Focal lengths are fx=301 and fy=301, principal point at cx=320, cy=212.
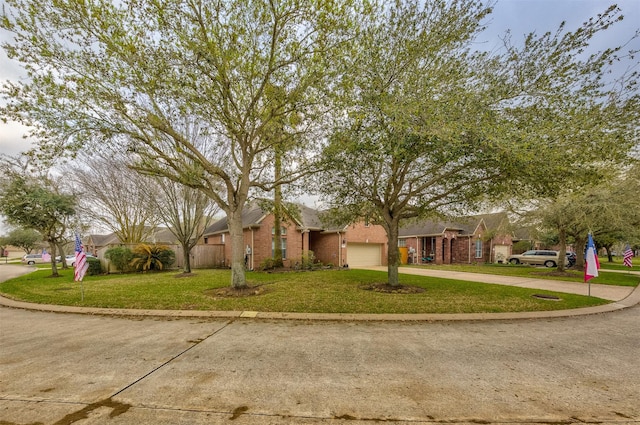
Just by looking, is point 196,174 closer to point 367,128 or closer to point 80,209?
point 367,128

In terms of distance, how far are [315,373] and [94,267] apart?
2060 centimetres

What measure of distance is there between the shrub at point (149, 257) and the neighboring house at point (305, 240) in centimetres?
452

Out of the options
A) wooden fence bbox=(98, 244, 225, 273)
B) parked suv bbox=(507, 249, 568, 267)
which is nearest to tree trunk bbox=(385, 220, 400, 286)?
wooden fence bbox=(98, 244, 225, 273)

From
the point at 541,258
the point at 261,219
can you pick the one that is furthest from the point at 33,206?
the point at 541,258

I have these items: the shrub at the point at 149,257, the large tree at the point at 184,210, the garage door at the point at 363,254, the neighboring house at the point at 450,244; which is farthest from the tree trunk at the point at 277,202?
the neighboring house at the point at 450,244

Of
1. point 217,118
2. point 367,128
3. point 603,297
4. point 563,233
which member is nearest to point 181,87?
point 217,118

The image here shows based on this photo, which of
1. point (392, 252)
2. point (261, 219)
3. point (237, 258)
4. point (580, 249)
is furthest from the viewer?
point (261, 219)

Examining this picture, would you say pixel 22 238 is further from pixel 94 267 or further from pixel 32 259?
pixel 94 267

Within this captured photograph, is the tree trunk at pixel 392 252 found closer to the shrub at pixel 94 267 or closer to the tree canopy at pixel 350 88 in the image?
the tree canopy at pixel 350 88

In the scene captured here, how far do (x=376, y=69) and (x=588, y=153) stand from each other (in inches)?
240

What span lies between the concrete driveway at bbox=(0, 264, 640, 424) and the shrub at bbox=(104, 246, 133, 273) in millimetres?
13858

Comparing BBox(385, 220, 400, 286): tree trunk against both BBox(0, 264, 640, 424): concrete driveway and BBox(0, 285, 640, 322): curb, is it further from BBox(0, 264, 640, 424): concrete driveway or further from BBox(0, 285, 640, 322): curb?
BBox(0, 264, 640, 424): concrete driveway

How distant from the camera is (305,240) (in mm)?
22328

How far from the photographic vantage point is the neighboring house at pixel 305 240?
21.0 meters
